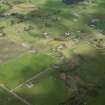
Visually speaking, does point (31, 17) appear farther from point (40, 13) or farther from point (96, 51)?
point (96, 51)

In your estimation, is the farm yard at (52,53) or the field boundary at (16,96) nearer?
the field boundary at (16,96)

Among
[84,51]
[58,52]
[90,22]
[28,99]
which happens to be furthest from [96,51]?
[28,99]

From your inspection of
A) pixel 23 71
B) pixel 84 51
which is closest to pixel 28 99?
pixel 23 71

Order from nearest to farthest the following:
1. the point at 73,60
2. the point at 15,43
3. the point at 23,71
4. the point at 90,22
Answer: the point at 23,71
the point at 73,60
the point at 15,43
the point at 90,22

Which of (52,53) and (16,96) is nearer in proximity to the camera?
A: (16,96)

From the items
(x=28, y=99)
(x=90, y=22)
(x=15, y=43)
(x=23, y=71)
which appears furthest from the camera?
(x=90, y=22)

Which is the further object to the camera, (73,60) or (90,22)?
(90,22)

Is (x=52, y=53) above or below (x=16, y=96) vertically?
above

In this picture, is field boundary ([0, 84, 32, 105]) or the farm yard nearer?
field boundary ([0, 84, 32, 105])
